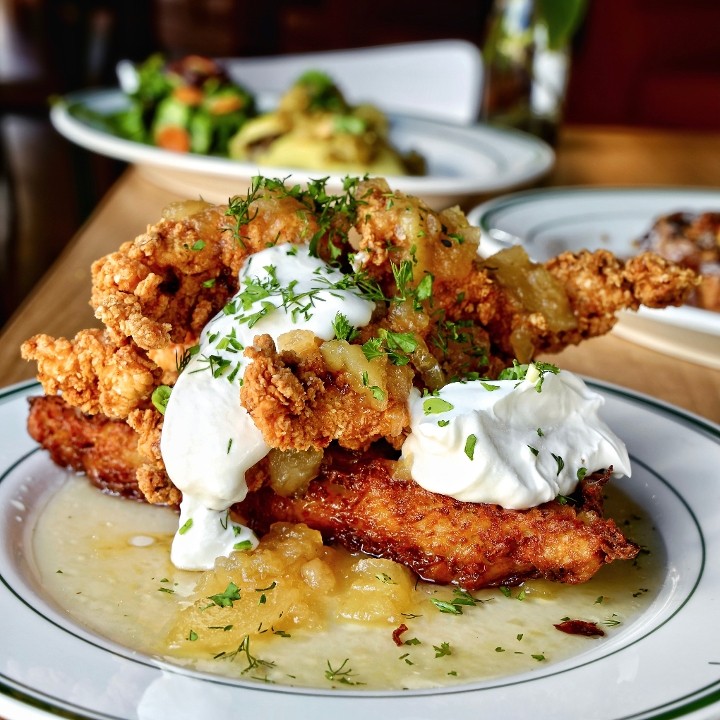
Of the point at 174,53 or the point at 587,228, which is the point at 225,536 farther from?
the point at 174,53

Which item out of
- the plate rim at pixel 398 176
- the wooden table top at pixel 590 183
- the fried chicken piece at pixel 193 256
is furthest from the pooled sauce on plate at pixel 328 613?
the plate rim at pixel 398 176

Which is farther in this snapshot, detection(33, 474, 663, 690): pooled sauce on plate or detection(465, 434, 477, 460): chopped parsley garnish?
detection(465, 434, 477, 460): chopped parsley garnish

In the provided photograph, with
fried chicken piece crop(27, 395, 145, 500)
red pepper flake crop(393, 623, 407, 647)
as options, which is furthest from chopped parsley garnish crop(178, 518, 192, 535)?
red pepper flake crop(393, 623, 407, 647)

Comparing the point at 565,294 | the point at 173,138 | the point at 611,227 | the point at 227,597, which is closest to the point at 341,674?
the point at 227,597

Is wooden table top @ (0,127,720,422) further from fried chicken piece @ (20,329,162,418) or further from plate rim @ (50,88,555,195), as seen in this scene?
fried chicken piece @ (20,329,162,418)

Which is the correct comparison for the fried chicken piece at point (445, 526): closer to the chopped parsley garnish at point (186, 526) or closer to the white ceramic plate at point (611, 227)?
the chopped parsley garnish at point (186, 526)

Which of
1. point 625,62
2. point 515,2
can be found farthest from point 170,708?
point 625,62

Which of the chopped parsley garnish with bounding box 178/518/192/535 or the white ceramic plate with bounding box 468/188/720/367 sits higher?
the chopped parsley garnish with bounding box 178/518/192/535
